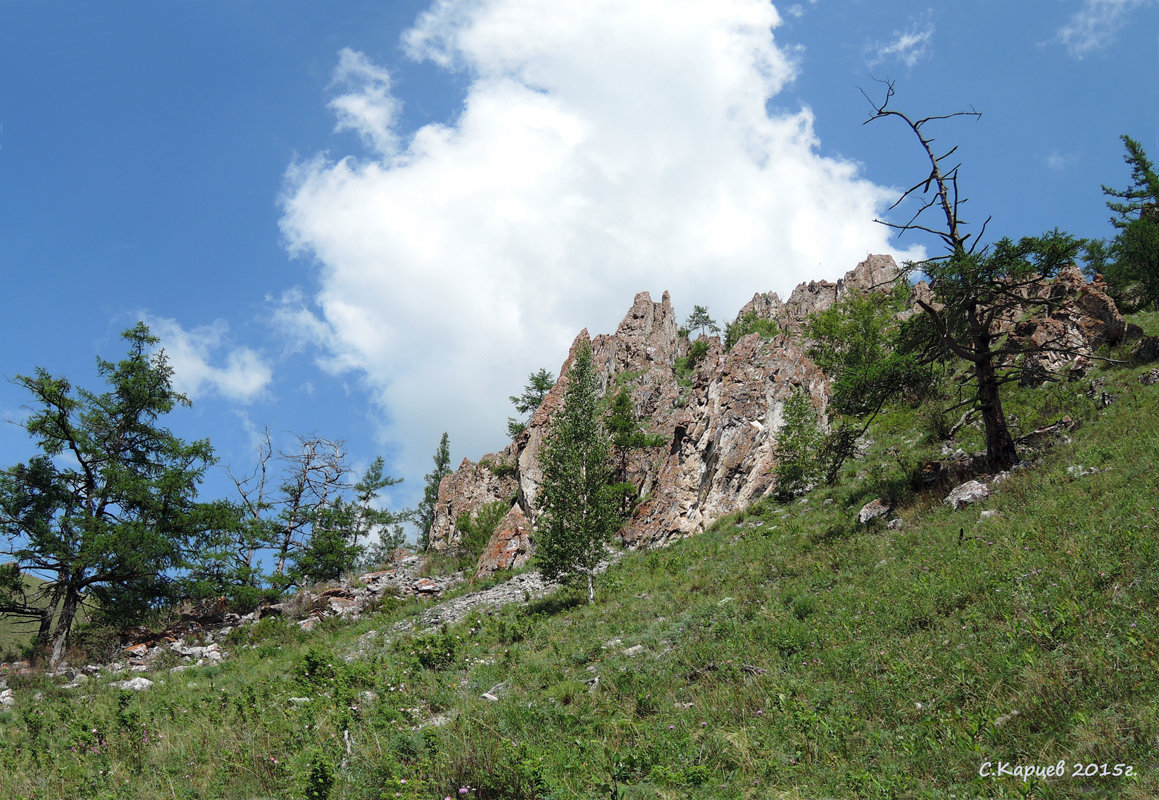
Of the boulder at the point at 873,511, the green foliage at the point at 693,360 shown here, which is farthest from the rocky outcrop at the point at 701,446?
the boulder at the point at 873,511

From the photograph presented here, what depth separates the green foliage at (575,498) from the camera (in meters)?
19.6

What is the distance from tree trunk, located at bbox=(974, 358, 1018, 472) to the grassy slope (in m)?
0.96

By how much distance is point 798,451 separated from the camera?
78.3 feet

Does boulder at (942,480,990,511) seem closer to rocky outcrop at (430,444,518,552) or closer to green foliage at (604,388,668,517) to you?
green foliage at (604,388,668,517)

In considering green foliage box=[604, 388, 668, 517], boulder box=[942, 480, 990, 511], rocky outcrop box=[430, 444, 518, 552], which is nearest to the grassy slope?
boulder box=[942, 480, 990, 511]

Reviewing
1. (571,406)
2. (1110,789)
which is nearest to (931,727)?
(1110,789)

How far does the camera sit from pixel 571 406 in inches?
962

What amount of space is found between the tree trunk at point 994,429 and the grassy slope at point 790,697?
96 cm

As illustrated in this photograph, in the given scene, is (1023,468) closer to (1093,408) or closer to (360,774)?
(1093,408)

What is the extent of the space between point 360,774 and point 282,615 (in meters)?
23.7

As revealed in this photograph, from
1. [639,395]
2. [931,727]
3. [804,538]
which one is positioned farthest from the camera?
[639,395]

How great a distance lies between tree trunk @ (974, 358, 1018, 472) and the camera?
13195 mm

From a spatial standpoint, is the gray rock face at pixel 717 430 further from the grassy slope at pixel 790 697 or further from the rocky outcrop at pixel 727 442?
the grassy slope at pixel 790 697

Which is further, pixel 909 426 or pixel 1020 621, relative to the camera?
pixel 909 426
